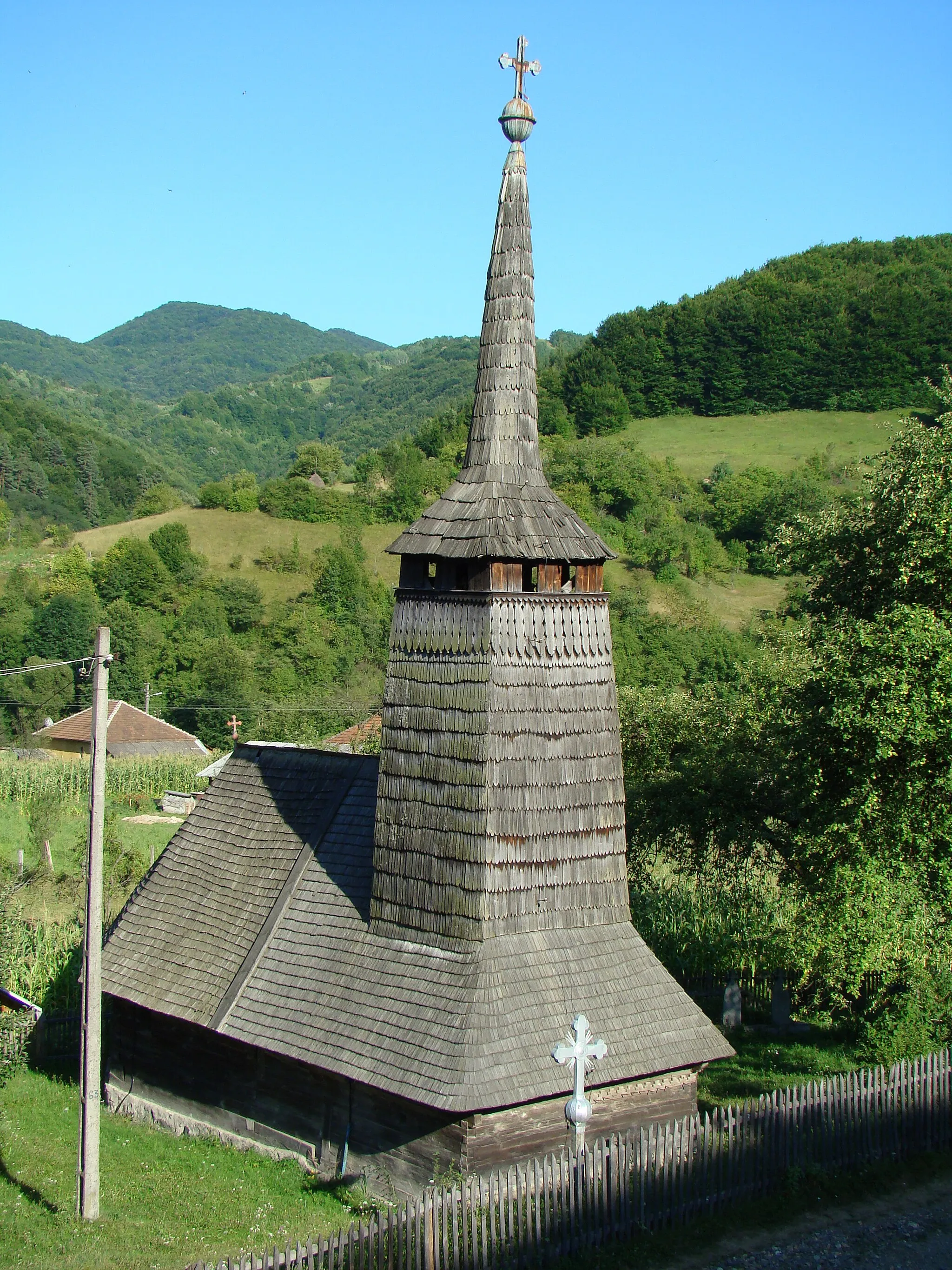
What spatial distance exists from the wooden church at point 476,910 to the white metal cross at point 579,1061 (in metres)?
0.59

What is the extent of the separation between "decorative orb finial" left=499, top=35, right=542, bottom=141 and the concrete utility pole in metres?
7.08

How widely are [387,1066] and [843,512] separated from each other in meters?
10.3

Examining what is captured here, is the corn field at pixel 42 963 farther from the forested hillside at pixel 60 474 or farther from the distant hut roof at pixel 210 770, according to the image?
the forested hillside at pixel 60 474

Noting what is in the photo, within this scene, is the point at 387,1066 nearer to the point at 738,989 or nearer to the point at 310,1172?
the point at 310,1172

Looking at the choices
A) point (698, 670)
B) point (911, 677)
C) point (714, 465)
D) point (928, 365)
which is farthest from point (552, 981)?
point (928, 365)

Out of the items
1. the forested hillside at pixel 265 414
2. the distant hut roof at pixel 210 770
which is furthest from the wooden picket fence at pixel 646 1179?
the forested hillside at pixel 265 414

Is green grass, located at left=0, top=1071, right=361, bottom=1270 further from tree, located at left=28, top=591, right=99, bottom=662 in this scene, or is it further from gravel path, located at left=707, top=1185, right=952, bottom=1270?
tree, located at left=28, top=591, right=99, bottom=662

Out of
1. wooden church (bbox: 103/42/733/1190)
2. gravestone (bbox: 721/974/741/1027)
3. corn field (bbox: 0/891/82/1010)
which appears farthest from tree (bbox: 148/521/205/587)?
wooden church (bbox: 103/42/733/1190)

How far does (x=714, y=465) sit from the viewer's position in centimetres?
8181

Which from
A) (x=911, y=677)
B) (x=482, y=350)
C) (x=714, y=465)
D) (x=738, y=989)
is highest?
(x=714, y=465)

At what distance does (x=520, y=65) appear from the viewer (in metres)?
12.9

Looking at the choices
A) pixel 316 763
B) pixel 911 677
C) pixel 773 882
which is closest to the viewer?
pixel 911 677

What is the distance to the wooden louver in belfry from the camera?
1219 cm

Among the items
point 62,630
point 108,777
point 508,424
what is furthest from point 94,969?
point 62,630
